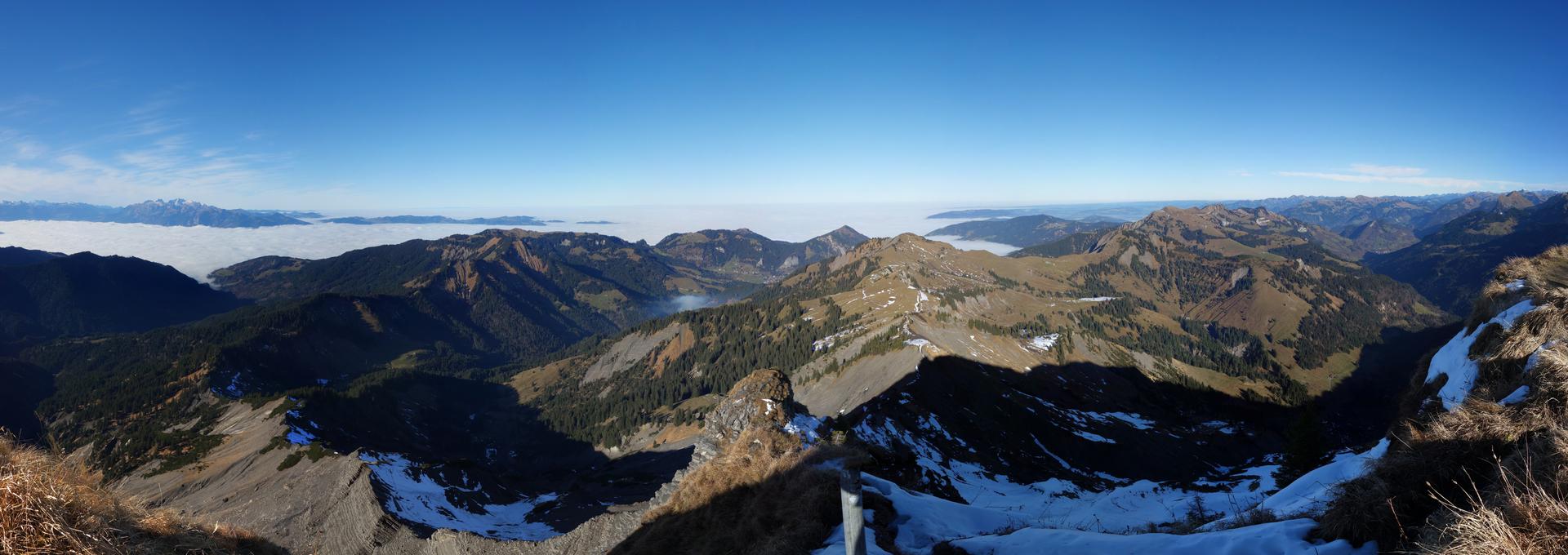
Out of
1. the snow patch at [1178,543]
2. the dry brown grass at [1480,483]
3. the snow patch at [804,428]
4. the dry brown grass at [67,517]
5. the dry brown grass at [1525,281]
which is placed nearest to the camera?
the dry brown grass at [1480,483]

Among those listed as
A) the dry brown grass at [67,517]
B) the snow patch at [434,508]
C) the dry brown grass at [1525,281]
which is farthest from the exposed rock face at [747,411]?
the snow patch at [434,508]

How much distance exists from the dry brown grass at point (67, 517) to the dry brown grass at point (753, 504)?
12022 mm

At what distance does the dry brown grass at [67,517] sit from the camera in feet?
20.0

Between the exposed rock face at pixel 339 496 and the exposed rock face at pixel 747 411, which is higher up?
the exposed rock face at pixel 747 411

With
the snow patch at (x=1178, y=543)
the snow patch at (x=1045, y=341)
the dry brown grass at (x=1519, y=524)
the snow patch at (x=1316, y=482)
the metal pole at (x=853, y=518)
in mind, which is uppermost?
the dry brown grass at (x=1519, y=524)

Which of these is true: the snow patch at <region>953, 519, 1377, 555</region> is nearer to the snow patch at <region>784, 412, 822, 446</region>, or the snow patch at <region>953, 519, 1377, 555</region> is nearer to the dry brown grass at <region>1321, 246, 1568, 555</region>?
the dry brown grass at <region>1321, 246, 1568, 555</region>

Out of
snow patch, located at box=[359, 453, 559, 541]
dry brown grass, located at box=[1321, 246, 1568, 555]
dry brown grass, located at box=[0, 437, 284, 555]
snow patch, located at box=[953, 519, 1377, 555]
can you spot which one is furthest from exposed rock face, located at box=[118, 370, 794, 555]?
dry brown grass, located at box=[1321, 246, 1568, 555]

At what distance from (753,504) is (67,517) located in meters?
16.4

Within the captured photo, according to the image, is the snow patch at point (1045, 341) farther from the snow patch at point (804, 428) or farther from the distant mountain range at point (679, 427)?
the snow patch at point (804, 428)

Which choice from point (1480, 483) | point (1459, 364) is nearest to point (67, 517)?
point (1480, 483)

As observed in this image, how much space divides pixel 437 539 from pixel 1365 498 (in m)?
54.4

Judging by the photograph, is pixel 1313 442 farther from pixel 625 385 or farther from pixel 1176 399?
pixel 625 385

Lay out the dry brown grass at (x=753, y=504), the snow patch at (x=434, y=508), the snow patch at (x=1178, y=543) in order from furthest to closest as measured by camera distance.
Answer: the snow patch at (x=434, y=508) < the dry brown grass at (x=753, y=504) < the snow patch at (x=1178, y=543)

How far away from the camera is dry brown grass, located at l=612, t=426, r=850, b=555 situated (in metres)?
16.4
